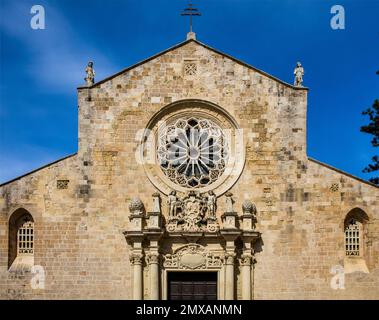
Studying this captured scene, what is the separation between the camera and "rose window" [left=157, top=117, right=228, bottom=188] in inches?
870

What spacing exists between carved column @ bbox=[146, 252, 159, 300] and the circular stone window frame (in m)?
2.01

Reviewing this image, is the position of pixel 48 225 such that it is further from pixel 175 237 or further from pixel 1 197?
pixel 175 237

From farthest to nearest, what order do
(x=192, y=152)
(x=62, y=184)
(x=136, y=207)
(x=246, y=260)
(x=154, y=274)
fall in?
(x=192, y=152) < (x=62, y=184) < (x=136, y=207) < (x=246, y=260) < (x=154, y=274)

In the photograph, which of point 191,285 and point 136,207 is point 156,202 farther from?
point 191,285

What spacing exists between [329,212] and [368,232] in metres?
1.29

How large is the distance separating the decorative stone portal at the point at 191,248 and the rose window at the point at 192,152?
0.70m

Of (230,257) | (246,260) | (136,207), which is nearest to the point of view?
(230,257)

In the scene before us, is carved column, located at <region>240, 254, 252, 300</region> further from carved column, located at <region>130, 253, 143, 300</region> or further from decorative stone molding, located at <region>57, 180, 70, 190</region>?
decorative stone molding, located at <region>57, 180, 70, 190</region>

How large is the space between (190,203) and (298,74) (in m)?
5.27

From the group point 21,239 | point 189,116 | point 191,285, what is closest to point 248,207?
point 191,285

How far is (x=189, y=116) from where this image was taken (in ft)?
73.7

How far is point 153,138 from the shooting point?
2223 centimetres
